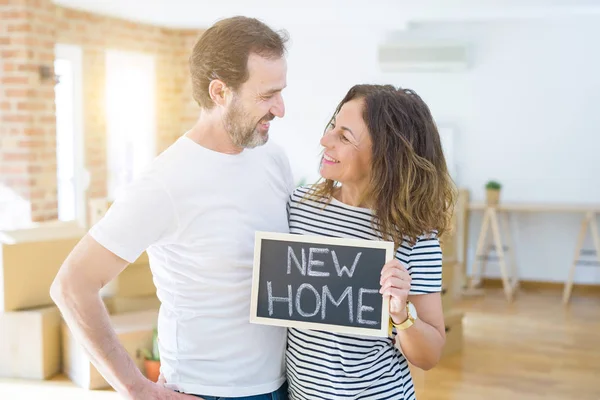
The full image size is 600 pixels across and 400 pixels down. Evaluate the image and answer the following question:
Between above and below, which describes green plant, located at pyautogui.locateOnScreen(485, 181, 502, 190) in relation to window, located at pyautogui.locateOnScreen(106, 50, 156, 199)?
below

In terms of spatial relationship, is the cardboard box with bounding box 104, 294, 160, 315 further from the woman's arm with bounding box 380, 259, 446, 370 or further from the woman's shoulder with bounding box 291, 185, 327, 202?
the woman's arm with bounding box 380, 259, 446, 370

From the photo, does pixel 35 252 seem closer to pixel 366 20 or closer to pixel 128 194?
pixel 128 194

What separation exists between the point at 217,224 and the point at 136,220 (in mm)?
170

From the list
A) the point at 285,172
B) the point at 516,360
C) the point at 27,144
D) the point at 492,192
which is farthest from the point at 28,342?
the point at 492,192

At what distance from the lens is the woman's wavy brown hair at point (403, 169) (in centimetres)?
147

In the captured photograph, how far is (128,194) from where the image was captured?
1350 mm

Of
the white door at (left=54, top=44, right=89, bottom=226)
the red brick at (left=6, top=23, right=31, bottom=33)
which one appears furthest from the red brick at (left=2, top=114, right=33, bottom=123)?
the white door at (left=54, top=44, right=89, bottom=226)

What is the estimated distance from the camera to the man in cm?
140

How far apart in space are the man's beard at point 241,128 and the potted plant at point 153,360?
2309mm

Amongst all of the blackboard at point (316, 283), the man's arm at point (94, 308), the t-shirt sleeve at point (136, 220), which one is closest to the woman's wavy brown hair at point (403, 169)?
the blackboard at point (316, 283)

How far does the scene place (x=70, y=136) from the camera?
6.27 m

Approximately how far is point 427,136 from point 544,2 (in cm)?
452

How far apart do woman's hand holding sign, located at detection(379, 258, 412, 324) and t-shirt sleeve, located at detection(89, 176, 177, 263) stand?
1.34ft

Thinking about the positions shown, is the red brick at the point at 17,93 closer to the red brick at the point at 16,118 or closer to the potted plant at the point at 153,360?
the red brick at the point at 16,118
